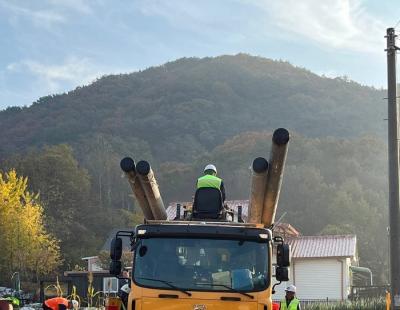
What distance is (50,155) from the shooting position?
2874 inches

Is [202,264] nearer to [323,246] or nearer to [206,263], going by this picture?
[206,263]

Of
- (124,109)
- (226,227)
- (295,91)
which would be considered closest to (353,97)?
(295,91)

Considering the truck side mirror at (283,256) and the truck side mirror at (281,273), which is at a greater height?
the truck side mirror at (283,256)

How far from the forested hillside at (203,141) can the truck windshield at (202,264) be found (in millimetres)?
49809

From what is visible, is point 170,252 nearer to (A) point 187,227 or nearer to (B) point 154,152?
(A) point 187,227

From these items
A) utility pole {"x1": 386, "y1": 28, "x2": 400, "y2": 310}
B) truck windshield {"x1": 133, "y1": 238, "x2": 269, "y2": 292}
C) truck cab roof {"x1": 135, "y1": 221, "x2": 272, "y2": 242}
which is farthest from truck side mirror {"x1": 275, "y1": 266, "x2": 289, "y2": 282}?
utility pole {"x1": 386, "y1": 28, "x2": 400, "y2": 310}

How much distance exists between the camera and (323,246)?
43.8 meters

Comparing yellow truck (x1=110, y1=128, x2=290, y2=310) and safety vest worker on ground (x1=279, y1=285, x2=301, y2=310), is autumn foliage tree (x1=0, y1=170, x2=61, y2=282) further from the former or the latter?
yellow truck (x1=110, y1=128, x2=290, y2=310)

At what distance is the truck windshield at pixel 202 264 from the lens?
991 centimetres

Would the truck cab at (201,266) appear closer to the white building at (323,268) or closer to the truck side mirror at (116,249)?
the truck side mirror at (116,249)

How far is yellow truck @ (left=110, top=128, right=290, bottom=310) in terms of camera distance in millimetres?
9766

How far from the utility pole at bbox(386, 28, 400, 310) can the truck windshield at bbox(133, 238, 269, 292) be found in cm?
908

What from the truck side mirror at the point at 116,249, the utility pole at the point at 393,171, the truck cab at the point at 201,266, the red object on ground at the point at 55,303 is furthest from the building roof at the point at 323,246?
the truck cab at the point at 201,266

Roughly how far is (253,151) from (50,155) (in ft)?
75.7
